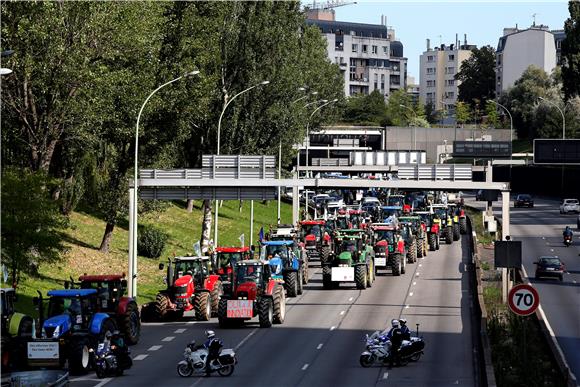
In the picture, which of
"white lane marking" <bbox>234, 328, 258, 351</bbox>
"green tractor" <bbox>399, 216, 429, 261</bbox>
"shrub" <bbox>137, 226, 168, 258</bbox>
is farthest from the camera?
"green tractor" <bbox>399, 216, 429, 261</bbox>

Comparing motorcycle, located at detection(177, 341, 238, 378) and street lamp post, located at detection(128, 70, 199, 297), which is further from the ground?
street lamp post, located at detection(128, 70, 199, 297)

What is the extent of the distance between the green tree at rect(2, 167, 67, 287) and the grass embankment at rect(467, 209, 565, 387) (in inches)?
620

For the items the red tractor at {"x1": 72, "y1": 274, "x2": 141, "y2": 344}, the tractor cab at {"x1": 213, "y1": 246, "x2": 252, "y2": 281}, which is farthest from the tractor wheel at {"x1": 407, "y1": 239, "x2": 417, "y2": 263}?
the red tractor at {"x1": 72, "y1": 274, "x2": 141, "y2": 344}

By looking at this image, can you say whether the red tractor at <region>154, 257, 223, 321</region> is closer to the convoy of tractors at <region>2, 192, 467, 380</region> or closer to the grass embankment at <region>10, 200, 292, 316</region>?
the convoy of tractors at <region>2, 192, 467, 380</region>

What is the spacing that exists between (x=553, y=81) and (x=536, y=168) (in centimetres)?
3928

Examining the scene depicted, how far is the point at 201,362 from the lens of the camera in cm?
3647

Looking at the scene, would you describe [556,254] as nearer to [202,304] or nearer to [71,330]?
[202,304]

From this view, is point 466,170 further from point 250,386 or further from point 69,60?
point 250,386

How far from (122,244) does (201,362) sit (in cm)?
3571

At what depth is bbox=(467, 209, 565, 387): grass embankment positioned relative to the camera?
34.8 meters

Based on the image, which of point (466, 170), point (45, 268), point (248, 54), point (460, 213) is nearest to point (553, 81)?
point (460, 213)

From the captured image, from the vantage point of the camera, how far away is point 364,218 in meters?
88.8

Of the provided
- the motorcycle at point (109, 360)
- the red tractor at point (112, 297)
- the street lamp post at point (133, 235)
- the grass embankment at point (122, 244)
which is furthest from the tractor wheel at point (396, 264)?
the motorcycle at point (109, 360)

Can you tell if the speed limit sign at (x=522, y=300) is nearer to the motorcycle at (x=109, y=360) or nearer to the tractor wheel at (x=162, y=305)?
the motorcycle at (x=109, y=360)
